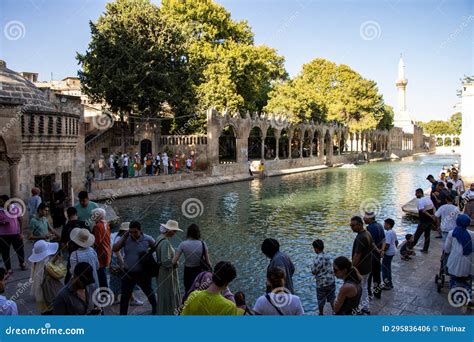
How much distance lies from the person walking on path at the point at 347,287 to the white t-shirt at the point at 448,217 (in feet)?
14.8

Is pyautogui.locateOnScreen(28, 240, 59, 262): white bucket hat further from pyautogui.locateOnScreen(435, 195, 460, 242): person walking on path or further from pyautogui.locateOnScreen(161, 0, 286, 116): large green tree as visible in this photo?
pyautogui.locateOnScreen(161, 0, 286, 116): large green tree

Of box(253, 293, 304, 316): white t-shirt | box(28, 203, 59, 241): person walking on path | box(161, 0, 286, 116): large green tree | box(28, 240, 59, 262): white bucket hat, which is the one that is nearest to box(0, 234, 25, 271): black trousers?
box(28, 203, 59, 241): person walking on path

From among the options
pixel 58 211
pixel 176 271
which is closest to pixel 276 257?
pixel 176 271

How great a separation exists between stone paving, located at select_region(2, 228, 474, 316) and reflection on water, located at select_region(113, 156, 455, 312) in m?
1.39

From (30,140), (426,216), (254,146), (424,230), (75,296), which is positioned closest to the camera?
(75,296)

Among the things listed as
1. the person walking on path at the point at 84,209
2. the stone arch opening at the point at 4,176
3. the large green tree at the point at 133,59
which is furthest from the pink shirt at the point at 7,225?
the large green tree at the point at 133,59

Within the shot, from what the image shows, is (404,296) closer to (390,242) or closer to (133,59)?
(390,242)

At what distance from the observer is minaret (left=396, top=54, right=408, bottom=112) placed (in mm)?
96562

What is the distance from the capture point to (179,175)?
2727cm

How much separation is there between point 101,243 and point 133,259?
968 millimetres

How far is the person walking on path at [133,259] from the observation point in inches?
242

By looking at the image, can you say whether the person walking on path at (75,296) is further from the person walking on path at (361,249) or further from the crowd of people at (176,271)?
Answer: the person walking on path at (361,249)

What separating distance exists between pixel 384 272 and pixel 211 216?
32.7 ft

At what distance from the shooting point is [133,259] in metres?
6.14
